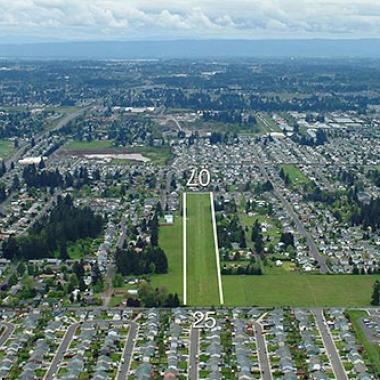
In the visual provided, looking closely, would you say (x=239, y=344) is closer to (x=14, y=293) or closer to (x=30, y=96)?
(x=14, y=293)

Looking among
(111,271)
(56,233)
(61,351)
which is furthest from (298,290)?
(56,233)

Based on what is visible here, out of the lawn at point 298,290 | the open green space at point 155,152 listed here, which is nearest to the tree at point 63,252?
the lawn at point 298,290

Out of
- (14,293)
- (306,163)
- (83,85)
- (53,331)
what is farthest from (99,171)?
(83,85)

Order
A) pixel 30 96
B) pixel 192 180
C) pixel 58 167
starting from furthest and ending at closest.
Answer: pixel 30 96
pixel 58 167
pixel 192 180

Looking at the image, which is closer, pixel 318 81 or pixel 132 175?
pixel 132 175

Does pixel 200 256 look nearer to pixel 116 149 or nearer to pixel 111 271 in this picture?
pixel 111 271

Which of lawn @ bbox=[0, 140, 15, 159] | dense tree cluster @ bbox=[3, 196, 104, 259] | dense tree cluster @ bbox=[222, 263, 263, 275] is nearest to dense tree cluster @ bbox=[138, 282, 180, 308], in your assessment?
dense tree cluster @ bbox=[222, 263, 263, 275]
